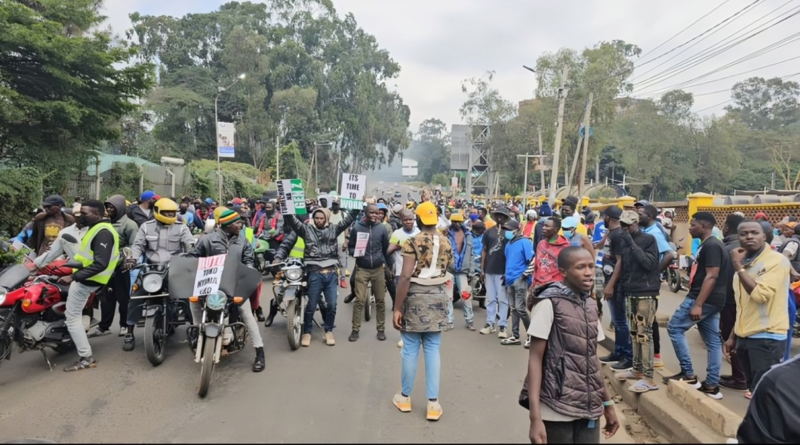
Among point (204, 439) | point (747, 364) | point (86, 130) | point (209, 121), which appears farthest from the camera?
point (209, 121)

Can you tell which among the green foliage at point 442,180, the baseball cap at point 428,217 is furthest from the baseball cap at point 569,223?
the green foliage at point 442,180

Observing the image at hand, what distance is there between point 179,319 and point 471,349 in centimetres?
357

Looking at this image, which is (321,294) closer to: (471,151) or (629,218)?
(629,218)

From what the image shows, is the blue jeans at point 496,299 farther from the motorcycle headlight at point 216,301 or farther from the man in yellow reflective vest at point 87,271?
the man in yellow reflective vest at point 87,271

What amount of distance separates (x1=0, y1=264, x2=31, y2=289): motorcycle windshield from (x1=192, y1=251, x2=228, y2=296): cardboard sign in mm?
1852

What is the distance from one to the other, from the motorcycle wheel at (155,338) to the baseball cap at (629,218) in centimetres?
496

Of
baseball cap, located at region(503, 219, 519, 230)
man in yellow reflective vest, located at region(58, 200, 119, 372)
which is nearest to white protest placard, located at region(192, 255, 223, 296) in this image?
man in yellow reflective vest, located at region(58, 200, 119, 372)

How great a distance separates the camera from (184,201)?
11.0 meters

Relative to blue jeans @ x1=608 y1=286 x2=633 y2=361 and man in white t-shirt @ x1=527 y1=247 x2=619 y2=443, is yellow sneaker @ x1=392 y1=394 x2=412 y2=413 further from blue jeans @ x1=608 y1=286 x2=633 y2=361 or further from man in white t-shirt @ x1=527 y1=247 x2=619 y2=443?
blue jeans @ x1=608 y1=286 x2=633 y2=361

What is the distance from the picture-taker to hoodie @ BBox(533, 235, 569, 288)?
5359 mm

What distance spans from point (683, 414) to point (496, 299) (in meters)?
3.10

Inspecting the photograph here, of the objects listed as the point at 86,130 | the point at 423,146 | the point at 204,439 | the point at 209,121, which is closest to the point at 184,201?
the point at 86,130

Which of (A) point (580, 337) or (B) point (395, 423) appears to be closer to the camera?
(A) point (580, 337)

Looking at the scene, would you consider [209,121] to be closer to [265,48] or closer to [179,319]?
[265,48]
